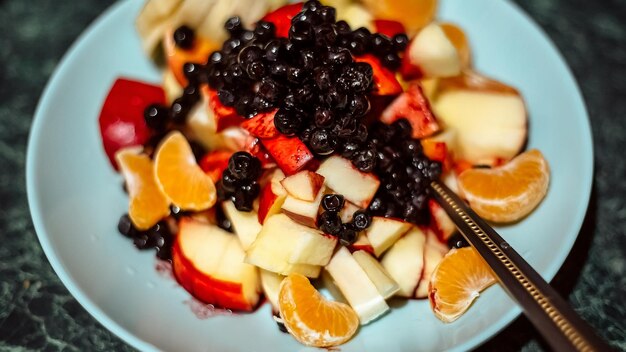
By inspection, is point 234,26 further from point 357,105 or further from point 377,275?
point 377,275

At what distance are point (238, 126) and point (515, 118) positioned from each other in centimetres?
63

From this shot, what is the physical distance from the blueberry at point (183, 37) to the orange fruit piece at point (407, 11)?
44cm

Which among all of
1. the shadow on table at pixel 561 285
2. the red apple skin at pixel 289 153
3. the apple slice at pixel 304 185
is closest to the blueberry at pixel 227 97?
the red apple skin at pixel 289 153

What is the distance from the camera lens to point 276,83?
137 centimetres

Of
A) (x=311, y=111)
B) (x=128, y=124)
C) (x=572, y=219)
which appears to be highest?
(x=311, y=111)

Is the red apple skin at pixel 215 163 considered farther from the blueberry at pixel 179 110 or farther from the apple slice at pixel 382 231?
the apple slice at pixel 382 231

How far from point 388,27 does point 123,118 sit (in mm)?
682

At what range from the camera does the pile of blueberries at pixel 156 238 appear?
148 cm

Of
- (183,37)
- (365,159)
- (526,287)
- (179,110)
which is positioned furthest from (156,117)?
(526,287)

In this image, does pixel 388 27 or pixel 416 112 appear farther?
pixel 388 27

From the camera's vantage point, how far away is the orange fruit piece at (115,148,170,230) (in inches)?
58.2

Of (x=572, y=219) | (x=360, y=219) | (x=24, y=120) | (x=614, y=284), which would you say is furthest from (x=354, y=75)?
(x=24, y=120)

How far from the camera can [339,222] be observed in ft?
4.33

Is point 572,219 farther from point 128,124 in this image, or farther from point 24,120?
point 24,120
